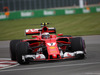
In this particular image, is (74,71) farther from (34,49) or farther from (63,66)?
(34,49)

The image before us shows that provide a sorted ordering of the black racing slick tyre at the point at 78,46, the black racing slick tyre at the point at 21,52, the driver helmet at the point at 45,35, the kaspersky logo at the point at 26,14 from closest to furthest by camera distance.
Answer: the black racing slick tyre at the point at 21,52
the black racing slick tyre at the point at 78,46
the driver helmet at the point at 45,35
the kaspersky logo at the point at 26,14

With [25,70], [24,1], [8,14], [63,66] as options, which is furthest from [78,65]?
[24,1]

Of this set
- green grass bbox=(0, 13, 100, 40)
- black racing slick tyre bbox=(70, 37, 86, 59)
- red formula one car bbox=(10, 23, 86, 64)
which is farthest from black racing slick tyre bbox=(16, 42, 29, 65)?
green grass bbox=(0, 13, 100, 40)

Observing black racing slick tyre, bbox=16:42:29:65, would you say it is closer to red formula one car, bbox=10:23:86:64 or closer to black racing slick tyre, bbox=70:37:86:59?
red formula one car, bbox=10:23:86:64

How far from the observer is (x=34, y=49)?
12695mm

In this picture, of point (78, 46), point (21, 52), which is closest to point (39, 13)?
point (78, 46)

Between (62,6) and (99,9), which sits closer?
(99,9)

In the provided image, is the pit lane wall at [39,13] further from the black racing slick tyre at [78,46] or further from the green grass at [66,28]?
the black racing slick tyre at [78,46]

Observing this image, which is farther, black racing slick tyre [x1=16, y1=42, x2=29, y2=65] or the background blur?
the background blur

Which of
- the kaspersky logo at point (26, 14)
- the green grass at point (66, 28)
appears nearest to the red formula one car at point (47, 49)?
the green grass at point (66, 28)

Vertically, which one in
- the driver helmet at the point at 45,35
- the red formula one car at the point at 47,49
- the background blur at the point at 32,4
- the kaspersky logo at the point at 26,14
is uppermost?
the background blur at the point at 32,4

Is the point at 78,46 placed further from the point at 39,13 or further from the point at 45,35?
the point at 39,13

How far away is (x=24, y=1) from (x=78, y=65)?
5445 cm

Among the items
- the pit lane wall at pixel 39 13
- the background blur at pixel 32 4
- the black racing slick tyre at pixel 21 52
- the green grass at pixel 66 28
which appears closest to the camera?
the black racing slick tyre at pixel 21 52
